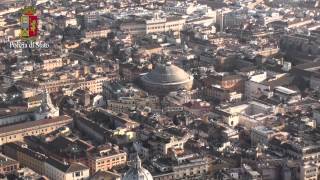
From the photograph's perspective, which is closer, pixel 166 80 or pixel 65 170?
pixel 65 170

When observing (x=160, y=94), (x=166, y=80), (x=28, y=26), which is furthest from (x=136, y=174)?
(x=28, y=26)

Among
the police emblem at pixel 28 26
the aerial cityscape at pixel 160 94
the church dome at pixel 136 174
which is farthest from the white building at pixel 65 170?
the police emblem at pixel 28 26

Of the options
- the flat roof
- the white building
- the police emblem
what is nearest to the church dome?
the white building

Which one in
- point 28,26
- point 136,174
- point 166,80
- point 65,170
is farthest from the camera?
point 28,26

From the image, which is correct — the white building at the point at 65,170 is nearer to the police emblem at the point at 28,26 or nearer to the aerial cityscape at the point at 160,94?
the aerial cityscape at the point at 160,94

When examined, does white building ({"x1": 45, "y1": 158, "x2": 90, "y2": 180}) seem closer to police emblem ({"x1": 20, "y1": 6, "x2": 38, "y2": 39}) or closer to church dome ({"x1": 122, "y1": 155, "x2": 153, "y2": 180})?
church dome ({"x1": 122, "y1": 155, "x2": 153, "y2": 180})

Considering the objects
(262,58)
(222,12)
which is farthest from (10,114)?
(222,12)

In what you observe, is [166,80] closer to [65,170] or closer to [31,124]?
[31,124]
